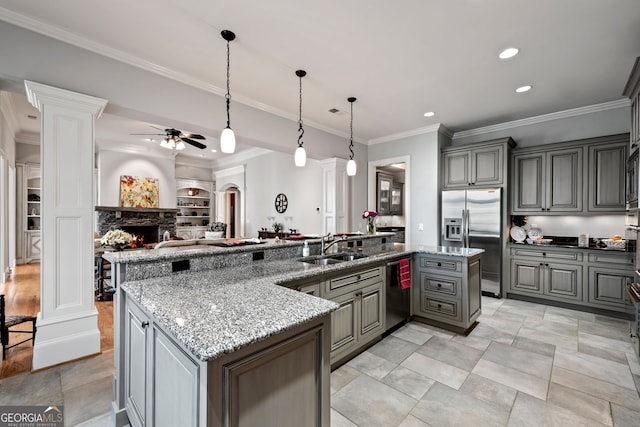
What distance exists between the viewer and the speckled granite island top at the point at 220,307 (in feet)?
3.27

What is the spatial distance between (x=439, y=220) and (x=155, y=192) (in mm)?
7130

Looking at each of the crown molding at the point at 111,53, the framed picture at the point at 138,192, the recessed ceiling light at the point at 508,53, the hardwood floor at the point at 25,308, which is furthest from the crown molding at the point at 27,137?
the recessed ceiling light at the point at 508,53

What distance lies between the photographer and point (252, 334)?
3.36ft

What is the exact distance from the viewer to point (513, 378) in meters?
2.25

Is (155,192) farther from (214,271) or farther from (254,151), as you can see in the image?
(214,271)

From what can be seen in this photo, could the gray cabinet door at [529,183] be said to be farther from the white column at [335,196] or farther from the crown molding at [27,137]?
the crown molding at [27,137]

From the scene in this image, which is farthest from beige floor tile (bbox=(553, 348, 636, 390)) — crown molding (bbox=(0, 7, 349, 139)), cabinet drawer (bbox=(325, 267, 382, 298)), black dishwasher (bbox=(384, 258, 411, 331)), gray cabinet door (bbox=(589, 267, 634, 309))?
crown molding (bbox=(0, 7, 349, 139))

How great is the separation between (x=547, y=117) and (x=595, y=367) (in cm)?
357

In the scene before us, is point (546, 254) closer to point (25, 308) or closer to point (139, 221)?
point (25, 308)

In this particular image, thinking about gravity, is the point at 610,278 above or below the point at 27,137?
below

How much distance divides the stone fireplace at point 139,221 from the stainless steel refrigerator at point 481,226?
6.93m

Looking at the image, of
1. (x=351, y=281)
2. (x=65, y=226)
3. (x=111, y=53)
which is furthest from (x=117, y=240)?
(x=351, y=281)

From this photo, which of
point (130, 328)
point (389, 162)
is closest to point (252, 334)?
point (130, 328)

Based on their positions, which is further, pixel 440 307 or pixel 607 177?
pixel 607 177
